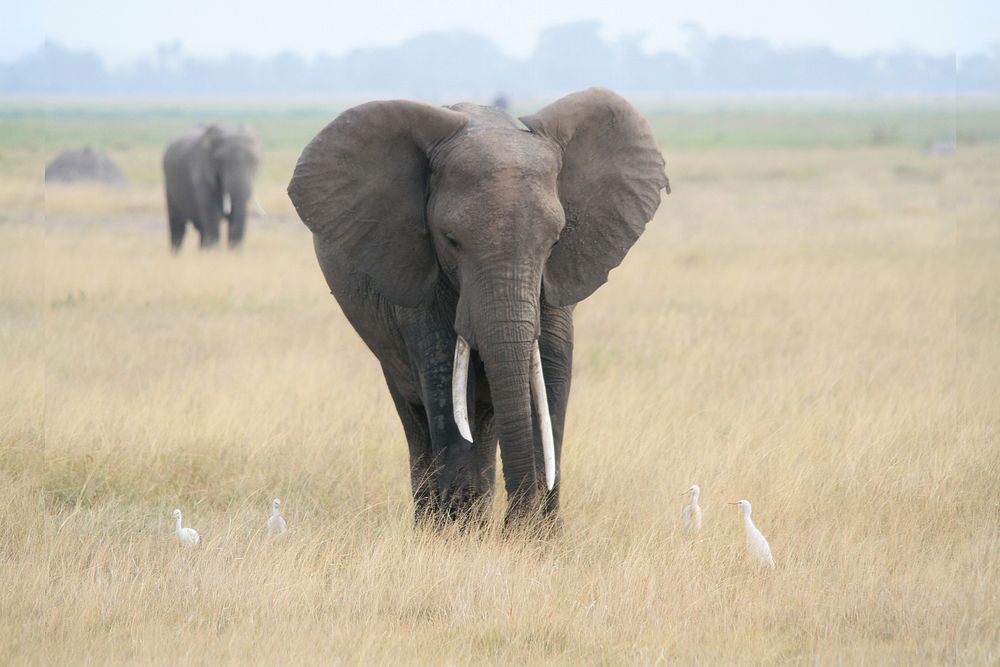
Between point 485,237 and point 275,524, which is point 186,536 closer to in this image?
point 275,524

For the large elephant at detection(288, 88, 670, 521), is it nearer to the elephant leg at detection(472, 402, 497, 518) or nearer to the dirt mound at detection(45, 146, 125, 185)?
the elephant leg at detection(472, 402, 497, 518)

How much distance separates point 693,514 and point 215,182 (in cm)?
1541

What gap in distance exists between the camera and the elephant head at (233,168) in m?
20.2

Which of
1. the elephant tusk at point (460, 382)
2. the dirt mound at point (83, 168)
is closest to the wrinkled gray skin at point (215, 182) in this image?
the dirt mound at point (83, 168)

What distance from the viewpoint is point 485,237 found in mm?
5543

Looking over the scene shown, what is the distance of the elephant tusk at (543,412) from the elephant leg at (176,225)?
16.2 metres

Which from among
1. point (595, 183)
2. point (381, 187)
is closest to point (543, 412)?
point (595, 183)

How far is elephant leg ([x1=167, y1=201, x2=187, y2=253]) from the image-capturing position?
842 inches

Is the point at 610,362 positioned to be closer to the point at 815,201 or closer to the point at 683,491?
the point at 683,491

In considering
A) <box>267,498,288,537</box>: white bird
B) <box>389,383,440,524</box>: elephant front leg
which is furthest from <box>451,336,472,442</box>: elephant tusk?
<box>267,498,288,537</box>: white bird

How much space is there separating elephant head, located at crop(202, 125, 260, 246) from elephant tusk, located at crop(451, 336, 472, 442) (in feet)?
48.2

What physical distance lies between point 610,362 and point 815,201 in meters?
20.2

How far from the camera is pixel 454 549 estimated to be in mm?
6145

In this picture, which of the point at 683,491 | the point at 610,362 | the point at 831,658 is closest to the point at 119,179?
the point at 610,362
